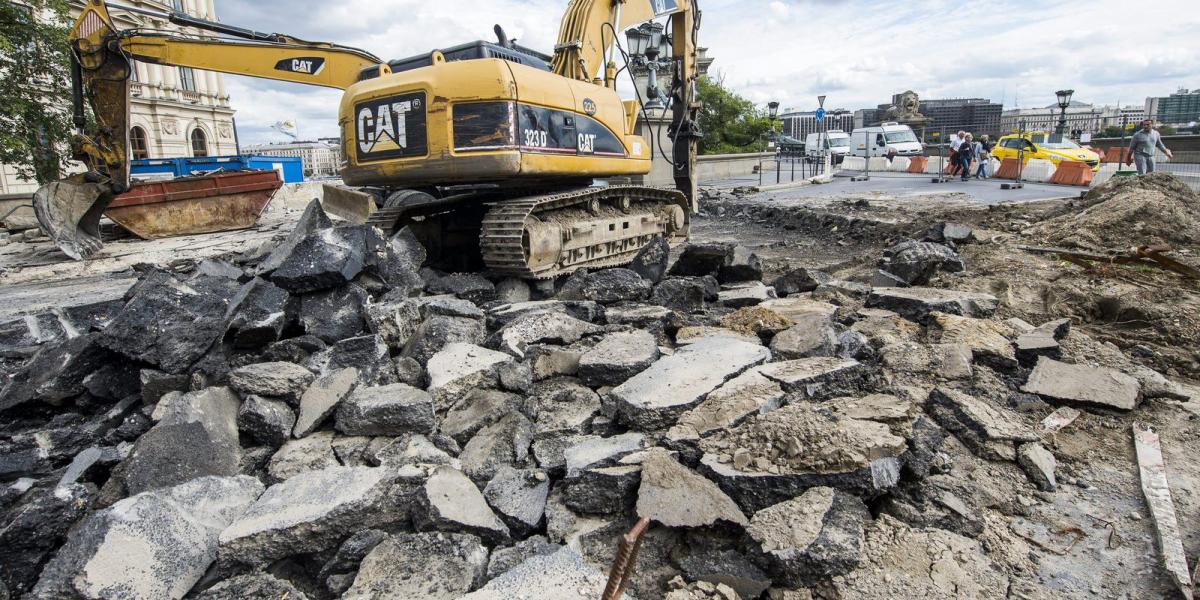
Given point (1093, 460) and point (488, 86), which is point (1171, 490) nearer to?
point (1093, 460)

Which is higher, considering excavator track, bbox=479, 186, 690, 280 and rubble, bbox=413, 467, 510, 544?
excavator track, bbox=479, 186, 690, 280

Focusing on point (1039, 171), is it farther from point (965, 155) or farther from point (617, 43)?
point (617, 43)

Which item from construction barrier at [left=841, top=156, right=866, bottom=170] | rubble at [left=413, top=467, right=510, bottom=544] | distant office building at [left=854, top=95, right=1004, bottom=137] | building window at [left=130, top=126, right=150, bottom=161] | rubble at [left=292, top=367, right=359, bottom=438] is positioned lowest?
rubble at [left=413, top=467, right=510, bottom=544]

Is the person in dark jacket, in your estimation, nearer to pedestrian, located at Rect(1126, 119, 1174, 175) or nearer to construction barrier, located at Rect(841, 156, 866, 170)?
pedestrian, located at Rect(1126, 119, 1174, 175)

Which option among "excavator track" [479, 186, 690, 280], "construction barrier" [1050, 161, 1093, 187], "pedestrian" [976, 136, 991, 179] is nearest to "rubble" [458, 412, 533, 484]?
"excavator track" [479, 186, 690, 280]

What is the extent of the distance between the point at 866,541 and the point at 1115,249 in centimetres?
599

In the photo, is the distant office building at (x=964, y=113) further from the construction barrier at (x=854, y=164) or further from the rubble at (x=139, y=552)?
the rubble at (x=139, y=552)

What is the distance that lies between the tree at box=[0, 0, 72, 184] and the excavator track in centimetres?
1268

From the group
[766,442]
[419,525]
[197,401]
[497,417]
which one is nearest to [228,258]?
[197,401]

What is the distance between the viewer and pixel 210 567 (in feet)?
8.82

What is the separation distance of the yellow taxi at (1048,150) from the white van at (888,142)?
18.6 ft

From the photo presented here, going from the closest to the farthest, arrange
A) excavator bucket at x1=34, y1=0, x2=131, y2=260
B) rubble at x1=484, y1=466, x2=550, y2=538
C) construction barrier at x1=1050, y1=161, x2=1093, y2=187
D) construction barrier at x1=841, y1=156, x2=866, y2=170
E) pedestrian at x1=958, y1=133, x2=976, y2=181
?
rubble at x1=484, y1=466, x2=550, y2=538 → excavator bucket at x1=34, y1=0, x2=131, y2=260 → construction barrier at x1=1050, y1=161, x2=1093, y2=187 → pedestrian at x1=958, y1=133, x2=976, y2=181 → construction barrier at x1=841, y1=156, x2=866, y2=170

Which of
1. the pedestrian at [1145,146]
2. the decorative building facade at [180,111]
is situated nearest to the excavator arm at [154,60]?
the pedestrian at [1145,146]

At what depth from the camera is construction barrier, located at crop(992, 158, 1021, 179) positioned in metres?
18.2
